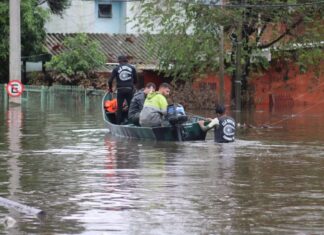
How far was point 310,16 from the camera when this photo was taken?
34.8 meters

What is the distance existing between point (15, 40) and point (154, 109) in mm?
17692

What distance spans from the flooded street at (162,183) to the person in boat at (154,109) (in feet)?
1.69

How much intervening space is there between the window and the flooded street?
1358 inches

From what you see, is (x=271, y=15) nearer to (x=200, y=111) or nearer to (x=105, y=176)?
(x=200, y=111)

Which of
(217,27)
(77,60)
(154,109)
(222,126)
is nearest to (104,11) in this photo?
(77,60)

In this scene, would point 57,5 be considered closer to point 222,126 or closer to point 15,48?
point 15,48

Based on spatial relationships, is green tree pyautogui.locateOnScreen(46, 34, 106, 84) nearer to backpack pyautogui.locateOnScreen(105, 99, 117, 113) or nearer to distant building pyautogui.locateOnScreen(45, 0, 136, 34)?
distant building pyautogui.locateOnScreen(45, 0, 136, 34)

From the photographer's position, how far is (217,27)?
34188 mm

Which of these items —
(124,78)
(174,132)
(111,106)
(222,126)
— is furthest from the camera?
(111,106)

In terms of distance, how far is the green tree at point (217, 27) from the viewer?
111 ft

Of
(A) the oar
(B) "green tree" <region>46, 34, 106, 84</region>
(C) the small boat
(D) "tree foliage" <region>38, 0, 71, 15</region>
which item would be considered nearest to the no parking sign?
(B) "green tree" <region>46, 34, 106, 84</region>

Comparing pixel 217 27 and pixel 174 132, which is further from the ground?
pixel 217 27

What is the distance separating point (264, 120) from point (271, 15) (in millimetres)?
7686

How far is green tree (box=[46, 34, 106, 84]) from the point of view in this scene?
4522 centimetres
